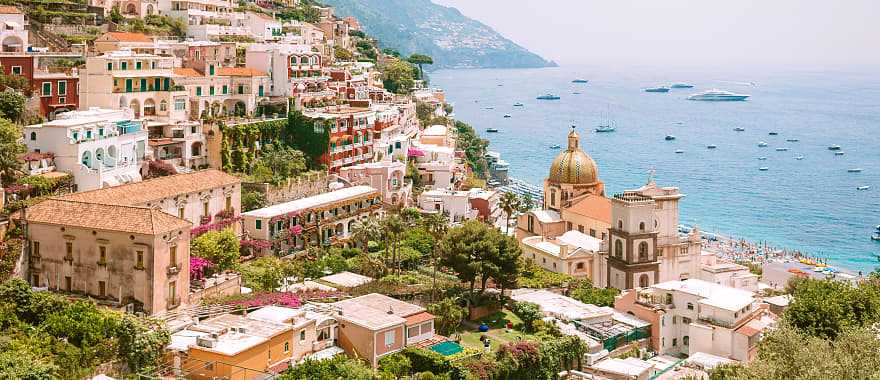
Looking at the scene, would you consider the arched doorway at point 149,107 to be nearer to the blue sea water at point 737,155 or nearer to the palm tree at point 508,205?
the palm tree at point 508,205

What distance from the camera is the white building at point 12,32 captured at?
159ft

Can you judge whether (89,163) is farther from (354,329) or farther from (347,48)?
(347,48)

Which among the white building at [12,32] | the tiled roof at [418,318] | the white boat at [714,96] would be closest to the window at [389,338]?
the tiled roof at [418,318]

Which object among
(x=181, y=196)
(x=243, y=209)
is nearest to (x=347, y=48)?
(x=243, y=209)

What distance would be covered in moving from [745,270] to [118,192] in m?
29.2

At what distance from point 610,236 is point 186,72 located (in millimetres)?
22644

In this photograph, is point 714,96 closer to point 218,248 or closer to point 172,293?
→ point 218,248

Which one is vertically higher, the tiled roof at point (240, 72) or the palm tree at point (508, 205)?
the tiled roof at point (240, 72)

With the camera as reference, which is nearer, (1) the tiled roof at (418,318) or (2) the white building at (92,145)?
(1) the tiled roof at (418,318)

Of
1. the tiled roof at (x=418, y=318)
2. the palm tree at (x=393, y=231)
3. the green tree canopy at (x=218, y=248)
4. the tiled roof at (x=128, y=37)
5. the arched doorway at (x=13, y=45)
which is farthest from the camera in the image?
the tiled roof at (x=128, y=37)

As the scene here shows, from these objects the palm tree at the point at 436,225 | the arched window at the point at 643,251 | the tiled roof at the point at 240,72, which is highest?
the tiled roof at the point at 240,72

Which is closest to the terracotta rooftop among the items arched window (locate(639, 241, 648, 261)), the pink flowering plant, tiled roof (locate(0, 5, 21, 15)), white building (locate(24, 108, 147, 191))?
arched window (locate(639, 241, 648, 261))

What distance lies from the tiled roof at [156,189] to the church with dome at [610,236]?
1479 centimetres

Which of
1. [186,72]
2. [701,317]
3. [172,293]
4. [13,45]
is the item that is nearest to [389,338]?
[172,293]
